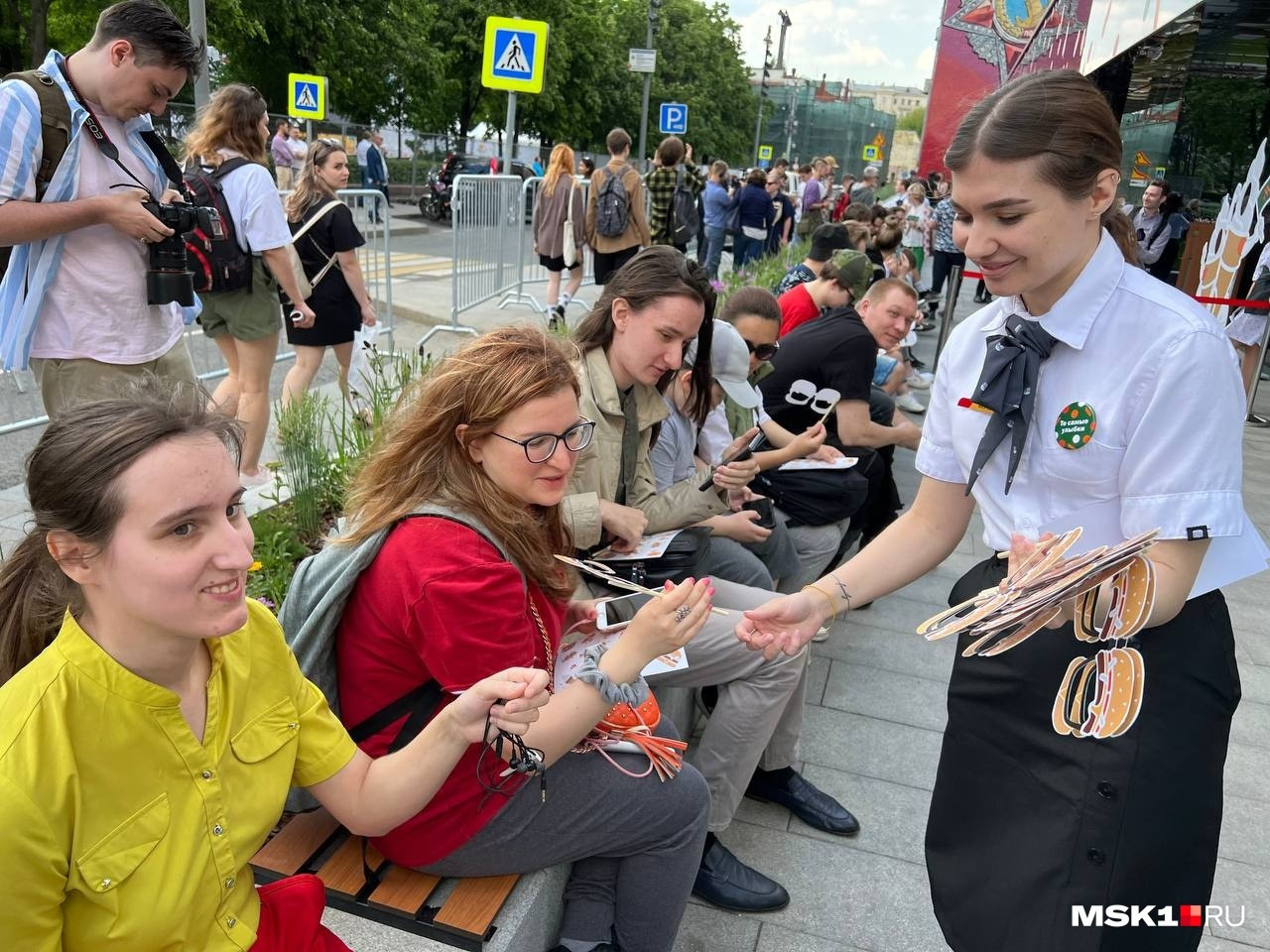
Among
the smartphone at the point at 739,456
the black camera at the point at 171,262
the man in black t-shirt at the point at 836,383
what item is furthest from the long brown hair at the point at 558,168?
the black camera at the point at 171,262

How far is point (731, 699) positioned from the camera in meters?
2.81

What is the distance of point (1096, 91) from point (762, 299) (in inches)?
98.0

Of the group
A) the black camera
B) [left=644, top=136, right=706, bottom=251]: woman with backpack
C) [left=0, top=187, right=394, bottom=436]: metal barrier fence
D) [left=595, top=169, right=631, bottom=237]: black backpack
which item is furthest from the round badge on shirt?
[left=644, top=136, right=706, bottom=251]: woman with backpack

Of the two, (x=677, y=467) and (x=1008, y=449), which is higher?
(x=1008, y=449)

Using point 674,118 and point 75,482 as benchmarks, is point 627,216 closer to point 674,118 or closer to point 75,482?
point 75,482

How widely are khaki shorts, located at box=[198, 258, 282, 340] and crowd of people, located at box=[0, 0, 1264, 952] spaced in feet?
5.70

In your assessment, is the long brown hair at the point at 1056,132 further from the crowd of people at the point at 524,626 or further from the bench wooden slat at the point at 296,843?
the bench wooden slat at the point at 296,843

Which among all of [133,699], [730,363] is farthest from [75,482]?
[730,363]

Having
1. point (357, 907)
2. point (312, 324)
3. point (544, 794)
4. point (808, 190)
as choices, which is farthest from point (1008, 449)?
point (808, 190)

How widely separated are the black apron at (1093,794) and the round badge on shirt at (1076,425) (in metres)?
0.34

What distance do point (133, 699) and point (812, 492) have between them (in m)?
3.07

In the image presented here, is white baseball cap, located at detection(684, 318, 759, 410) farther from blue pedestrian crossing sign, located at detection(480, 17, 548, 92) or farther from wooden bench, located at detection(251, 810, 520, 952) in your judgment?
blue pedestrian crossing sign, located at detection(480, 17, 548, 92)

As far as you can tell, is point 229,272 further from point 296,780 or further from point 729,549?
point 296,780

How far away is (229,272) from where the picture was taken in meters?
4.45
